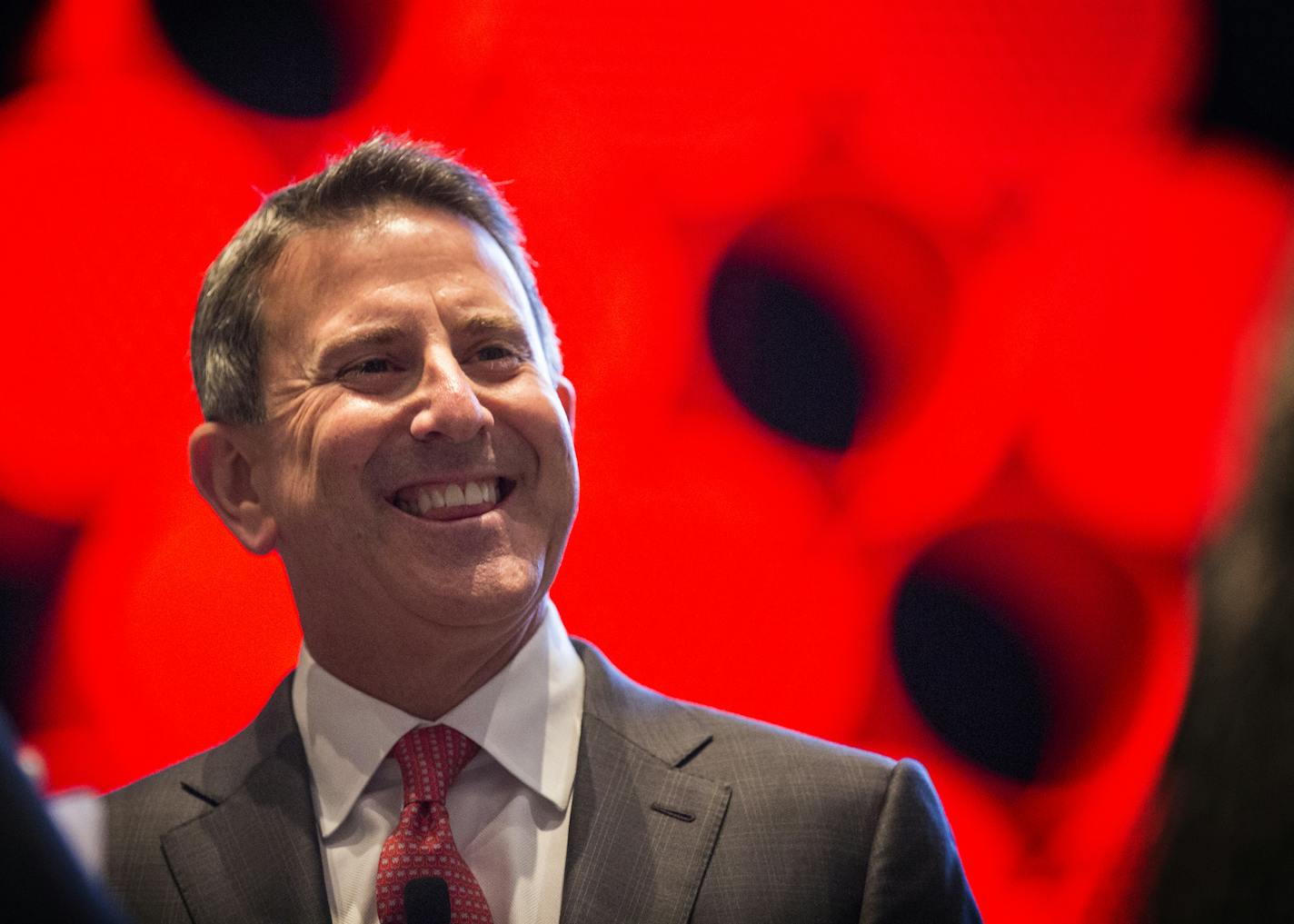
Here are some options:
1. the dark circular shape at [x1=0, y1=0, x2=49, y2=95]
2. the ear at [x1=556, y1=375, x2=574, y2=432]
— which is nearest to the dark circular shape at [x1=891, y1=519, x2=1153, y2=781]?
the ear at [x1=556, y1=375, x2=574, y2=432]

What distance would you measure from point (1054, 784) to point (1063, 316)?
2.85 ft

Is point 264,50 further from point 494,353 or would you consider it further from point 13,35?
point 494,353

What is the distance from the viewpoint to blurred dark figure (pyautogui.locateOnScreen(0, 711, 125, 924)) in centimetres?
77

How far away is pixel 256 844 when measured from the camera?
1.77 metres

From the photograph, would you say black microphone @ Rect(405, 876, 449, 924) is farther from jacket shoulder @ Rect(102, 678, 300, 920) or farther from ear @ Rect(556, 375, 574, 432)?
ear @ Rect(556, 375, 574, 432)

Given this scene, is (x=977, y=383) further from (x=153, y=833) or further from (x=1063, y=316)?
(x=153, y=833)

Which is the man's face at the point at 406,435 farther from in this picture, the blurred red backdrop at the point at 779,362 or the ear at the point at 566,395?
the blurred red backdrop at the point at 779,362

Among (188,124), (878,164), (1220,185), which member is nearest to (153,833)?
(188,124)

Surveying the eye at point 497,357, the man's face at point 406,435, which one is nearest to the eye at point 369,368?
the man's face at point 406,435

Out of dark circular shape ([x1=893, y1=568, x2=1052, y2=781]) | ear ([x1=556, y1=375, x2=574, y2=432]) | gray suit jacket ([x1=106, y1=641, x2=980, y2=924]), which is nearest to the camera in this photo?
gray suit jacket ([x1=106, y1=641, x2=980, y2=924])

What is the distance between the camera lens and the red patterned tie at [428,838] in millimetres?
1642

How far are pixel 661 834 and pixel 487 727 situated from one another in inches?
10.8

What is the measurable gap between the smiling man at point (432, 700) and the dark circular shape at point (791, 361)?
568 millimetres

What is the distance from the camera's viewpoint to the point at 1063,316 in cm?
247
